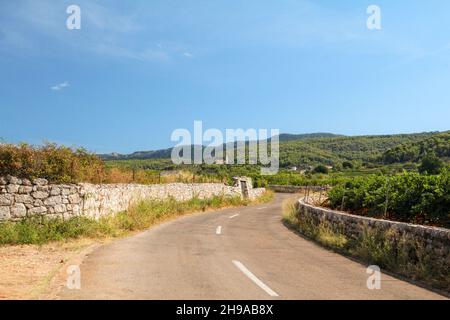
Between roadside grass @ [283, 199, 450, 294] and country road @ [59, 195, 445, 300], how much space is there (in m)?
0.54

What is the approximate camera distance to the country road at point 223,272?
24.8 feet

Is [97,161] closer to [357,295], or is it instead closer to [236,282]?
[236,282]

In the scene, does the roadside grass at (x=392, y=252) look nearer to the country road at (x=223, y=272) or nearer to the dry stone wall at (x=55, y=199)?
the country road at (x=223, y=272)

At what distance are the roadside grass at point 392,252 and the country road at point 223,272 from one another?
0.54m

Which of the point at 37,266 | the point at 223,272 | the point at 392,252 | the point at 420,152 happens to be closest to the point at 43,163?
the point at 37,266

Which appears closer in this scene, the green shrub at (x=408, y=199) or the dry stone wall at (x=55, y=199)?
the green shrub at (x=408, y=199)

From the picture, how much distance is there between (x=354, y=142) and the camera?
4993 inches

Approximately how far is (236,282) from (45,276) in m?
3.96

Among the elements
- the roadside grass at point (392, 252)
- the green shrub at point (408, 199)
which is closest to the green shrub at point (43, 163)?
the roadside grass at point (392, 252)

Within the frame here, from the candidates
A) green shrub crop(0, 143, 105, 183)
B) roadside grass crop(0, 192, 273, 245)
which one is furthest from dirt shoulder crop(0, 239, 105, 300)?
green shrub crop(0, 143, 105, 183)

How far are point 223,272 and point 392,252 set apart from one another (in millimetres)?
4306

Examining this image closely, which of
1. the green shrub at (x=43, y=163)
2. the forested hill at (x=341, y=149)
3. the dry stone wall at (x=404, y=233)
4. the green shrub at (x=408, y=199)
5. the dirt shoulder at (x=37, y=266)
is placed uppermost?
the forested hill at (x=341, y=149)

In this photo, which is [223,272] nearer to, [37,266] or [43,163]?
[37,266]
